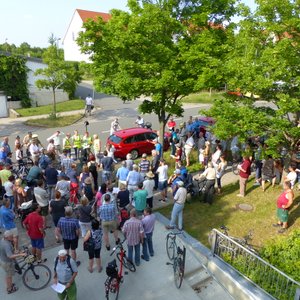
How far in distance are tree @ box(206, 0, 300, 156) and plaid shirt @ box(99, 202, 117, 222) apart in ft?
14.9

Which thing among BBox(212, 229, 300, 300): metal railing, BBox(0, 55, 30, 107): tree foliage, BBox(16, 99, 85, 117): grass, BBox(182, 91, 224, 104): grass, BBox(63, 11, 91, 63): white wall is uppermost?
BBox(63, 11, 91, 63): white wall

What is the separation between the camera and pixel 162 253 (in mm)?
9266

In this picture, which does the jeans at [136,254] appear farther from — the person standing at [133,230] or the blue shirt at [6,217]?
the blue shirt at [6,217]

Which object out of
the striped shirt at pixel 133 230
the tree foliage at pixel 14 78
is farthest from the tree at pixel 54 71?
the striped shirt at pixel 133 230

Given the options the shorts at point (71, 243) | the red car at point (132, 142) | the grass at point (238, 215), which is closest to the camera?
the shorts at point (71, 243)

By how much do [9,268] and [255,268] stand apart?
5.66 meters

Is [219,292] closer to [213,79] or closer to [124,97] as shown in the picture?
[213,79]

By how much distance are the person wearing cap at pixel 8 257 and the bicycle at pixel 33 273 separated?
11.8 inches

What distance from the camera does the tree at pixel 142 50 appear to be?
1348cm

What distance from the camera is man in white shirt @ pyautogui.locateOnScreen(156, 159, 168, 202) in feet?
39.4

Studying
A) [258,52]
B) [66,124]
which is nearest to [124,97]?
[258,52]

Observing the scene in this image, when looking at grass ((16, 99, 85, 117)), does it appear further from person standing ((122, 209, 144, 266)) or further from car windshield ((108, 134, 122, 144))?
person standing ((122, 209, 144, 266))

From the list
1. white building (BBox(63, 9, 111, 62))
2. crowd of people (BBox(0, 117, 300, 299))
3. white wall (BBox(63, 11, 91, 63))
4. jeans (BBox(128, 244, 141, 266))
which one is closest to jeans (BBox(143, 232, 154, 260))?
crowd of people (BBox(0, 117, 300, 299))

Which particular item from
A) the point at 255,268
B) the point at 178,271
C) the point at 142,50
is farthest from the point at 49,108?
the point at 255,268
